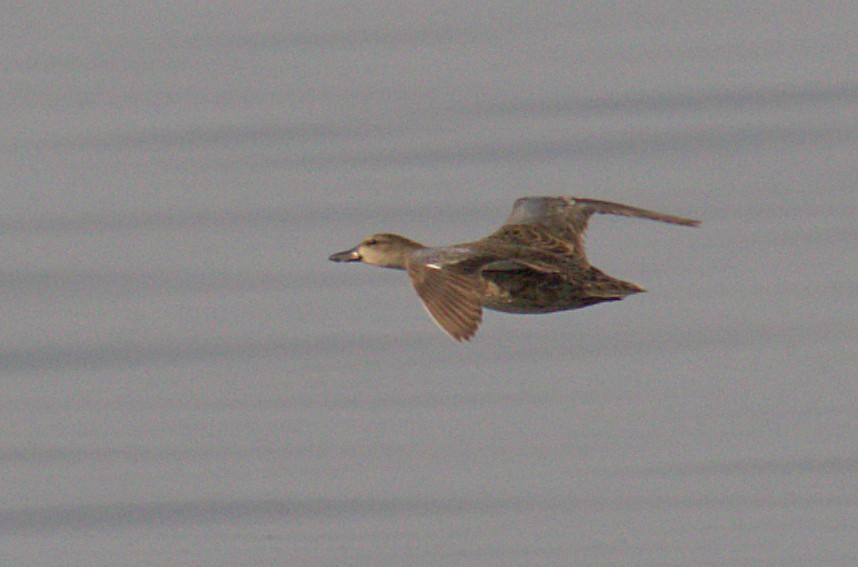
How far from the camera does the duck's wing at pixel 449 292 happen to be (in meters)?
14.3

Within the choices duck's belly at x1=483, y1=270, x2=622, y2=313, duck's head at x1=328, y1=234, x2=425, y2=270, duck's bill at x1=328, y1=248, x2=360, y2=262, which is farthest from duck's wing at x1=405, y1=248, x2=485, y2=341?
duck's bill at x1=328, y1=248, x2=360, y2=262

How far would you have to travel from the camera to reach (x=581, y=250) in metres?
16.3

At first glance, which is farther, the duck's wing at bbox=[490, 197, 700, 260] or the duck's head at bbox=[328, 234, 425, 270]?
the duck's head at bbox=[328, 234, 425, 270]

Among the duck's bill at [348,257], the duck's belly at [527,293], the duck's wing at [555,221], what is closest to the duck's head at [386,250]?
the duck's bill at [348,257]

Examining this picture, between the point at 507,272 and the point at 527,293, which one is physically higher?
the point at 507,272

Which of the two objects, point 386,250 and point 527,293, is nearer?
point 527,293

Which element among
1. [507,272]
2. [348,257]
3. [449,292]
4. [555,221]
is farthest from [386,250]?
[449,292]

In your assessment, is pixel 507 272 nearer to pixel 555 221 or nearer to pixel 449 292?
pixel 449 292

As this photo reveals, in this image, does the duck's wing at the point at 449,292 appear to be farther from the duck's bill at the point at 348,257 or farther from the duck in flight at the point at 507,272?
the duck's bill at the point at 348,257

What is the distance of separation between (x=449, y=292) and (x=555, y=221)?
213 cm

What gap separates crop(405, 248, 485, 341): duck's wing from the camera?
14.3 meters

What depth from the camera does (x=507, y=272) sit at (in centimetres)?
1534

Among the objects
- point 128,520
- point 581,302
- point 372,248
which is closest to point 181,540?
point 128,520

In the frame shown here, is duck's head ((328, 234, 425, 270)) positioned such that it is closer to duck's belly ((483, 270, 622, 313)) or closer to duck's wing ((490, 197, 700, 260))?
duck's wing ((490, 197, 700, 260))
